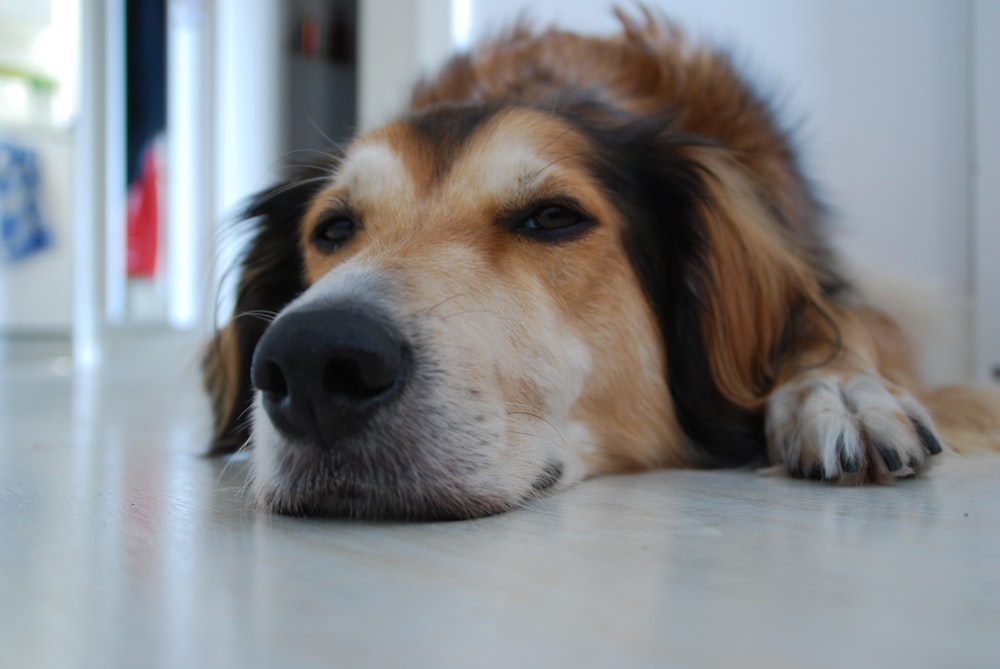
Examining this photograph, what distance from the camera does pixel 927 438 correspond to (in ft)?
4.84

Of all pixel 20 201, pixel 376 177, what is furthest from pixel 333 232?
pixel 20 201

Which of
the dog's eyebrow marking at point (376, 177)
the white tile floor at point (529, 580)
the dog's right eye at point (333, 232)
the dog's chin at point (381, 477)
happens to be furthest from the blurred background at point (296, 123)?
the white tile floor at point (529, 580)

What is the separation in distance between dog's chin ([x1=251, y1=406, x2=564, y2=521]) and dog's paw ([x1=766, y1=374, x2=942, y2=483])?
0.58m

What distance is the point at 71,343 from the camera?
8023 mm

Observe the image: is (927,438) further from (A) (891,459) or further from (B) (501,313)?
(B) (501,313)

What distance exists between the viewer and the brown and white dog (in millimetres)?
1159

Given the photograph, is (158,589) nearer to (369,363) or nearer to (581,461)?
(369,363)

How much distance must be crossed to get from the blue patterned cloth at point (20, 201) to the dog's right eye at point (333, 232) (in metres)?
7.06

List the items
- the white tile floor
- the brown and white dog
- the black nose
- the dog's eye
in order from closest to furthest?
the white tile floor
the black nose
the brown and white dog
the dog's eye

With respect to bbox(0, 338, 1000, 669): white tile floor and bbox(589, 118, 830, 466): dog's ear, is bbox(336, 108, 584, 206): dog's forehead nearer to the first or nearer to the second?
bbox(589, 118, 830, 466): dog's ear

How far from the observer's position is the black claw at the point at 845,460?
141cm

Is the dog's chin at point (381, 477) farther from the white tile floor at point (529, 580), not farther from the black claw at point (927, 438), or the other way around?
the black claw at point (927, 438)

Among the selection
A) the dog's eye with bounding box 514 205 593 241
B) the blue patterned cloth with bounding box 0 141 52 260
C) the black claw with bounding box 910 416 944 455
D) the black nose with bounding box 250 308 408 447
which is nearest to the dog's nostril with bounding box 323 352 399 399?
the black nose with bounding box 250 308 408 447

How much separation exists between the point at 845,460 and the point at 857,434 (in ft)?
0.17
